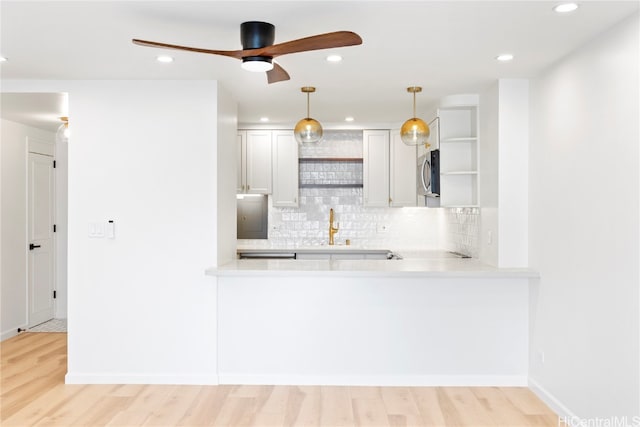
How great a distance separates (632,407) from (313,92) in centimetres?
326

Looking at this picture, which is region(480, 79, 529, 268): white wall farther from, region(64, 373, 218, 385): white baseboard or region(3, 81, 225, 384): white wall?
region(64, 373, 218, 385): white baseboard

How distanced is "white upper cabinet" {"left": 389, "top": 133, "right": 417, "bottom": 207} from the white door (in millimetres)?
4255

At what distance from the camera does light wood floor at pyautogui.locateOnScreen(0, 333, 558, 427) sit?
350cm

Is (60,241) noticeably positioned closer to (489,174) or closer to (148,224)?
(148,224)

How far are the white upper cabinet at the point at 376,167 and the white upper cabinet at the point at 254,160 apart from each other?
3.84 feet

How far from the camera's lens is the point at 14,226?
5.97 meters

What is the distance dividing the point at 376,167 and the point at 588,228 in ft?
11.2

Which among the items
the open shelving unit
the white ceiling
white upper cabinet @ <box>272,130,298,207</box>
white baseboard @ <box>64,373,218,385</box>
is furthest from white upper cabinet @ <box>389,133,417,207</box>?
white baseboard @ <box>64,373,218,385</box>

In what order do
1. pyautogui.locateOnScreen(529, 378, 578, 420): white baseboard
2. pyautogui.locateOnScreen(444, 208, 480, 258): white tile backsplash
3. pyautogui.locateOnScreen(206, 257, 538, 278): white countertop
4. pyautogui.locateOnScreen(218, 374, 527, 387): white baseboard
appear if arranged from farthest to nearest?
pyautogui.locateOnScreen(444, 208, 480, 258): white tile backsplash
pyautogui.locateOnScreen(218, 374, 527, 387): white baseboard
pyautogui.locateOnScreen(206, 257, 538, 278): white countertop
pyautogui.locateOnScreen(529, 378, 578, 420): white baseboard

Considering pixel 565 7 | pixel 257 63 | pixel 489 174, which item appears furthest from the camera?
pixel 489 174

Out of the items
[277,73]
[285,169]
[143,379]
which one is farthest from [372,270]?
[285,169]

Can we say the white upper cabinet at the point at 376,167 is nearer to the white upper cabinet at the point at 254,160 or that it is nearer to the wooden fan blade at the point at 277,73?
the white upper cabinet at the point at 254,160

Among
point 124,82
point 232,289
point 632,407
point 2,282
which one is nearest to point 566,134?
point 632,407

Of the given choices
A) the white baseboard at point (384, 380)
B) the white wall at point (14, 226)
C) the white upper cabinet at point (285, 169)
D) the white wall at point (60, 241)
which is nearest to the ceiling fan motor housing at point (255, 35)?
the white baseboard at point (384, 380)
